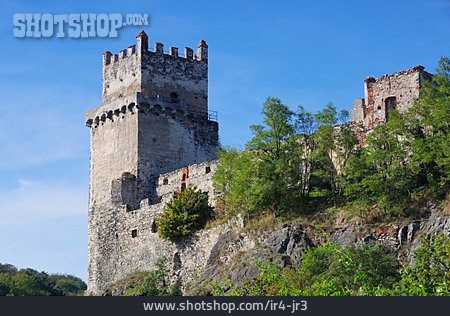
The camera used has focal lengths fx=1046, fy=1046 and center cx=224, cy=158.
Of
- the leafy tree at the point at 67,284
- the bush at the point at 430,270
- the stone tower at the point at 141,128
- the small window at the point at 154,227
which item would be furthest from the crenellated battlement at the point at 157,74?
the leafy tree at the point at 67,284

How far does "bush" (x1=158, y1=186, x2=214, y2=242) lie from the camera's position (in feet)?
194

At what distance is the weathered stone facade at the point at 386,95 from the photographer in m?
52.5

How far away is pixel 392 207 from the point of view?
4909 centimetres

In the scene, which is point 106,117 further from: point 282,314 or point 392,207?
point 282,314

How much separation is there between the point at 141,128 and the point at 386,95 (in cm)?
1799

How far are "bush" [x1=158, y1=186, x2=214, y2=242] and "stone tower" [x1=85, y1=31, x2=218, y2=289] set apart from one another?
11.8ft

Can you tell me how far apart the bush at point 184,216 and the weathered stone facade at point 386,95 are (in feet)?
34.1

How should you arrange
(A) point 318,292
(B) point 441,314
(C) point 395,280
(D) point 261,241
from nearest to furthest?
1. (B) point 441,314
2. (A) point 318,292
3. (C) point 395,280
4. (D) point 261,241

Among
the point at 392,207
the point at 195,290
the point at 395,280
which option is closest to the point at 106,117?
the point at 195,290

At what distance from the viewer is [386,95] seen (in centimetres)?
5338

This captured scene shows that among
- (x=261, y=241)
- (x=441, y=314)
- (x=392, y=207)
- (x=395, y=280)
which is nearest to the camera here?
(x=441, y=314)

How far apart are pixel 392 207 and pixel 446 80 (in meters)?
6.78

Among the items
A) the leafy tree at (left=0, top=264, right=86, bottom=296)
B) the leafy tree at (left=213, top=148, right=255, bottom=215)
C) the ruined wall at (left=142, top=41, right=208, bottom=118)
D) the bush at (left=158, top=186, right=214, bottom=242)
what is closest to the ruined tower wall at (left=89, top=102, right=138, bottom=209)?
the ruined wall at (left=142, top=41, right=208, bottom=118)

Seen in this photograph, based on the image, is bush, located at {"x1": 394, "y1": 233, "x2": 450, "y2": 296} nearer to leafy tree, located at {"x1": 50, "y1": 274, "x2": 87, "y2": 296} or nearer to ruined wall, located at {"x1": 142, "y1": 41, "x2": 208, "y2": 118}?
ruined wall, located at {"x1": 142, "y1": 41, "x2": 208, "y2": 118}
